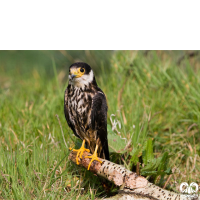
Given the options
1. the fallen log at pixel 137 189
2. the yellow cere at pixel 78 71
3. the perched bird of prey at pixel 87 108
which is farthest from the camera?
the perched bird of prey at pixel 87 108

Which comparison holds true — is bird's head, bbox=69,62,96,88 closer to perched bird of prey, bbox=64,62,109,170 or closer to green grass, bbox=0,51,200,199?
perched bird of prey, bbox=64,62,109,170

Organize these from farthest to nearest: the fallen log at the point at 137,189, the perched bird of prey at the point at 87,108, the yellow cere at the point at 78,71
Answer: the perched bird of prey at the point at 87,108, the yellow cere at the point at 78,71, the fallen log at the point at 137,189

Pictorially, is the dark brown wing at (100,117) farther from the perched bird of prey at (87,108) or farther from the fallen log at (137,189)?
the fallen log at (137,189)

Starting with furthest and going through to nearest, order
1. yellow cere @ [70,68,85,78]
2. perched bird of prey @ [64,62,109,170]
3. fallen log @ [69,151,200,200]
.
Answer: perched bird of prey @ [64,62,109,170] → yellow cere @ [70,68,85,78] → fallen log @ [69,151,200,200]

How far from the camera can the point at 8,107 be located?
14.1 ft

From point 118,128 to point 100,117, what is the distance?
0.60 metres

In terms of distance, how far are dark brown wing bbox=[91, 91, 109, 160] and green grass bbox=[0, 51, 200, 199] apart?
22 centimetres

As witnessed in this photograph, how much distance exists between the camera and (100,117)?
118 inches

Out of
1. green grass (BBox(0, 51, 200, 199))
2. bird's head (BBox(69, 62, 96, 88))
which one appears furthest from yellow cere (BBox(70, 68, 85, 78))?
green grass (BBox(0, 51, 200, 199))

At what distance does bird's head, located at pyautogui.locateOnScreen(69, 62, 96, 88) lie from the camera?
109 inches

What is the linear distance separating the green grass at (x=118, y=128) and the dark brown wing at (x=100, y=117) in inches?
8.7

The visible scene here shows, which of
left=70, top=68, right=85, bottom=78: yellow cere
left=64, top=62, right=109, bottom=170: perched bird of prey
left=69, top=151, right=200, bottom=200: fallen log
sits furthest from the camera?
left=64, top=62, right=109, bottom=170: perched bird of prey

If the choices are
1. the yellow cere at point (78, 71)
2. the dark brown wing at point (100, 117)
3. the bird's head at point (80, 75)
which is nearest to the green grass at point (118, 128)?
the dark brown wing at point (100, 117)

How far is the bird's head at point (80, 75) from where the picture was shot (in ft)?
9.07
